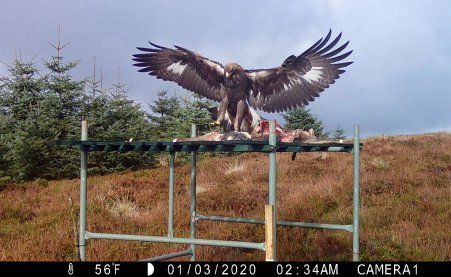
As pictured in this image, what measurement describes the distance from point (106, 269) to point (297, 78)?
2883 mm

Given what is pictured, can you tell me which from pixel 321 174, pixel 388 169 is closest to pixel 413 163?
pixel 388 169

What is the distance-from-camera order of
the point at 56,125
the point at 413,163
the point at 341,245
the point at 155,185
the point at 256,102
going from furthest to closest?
the point at 56,125 < the point at 413,163 < the point at 155,185 < the point at 341,245 < the point at 256,102

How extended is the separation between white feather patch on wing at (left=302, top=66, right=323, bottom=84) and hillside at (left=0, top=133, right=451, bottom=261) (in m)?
3.14

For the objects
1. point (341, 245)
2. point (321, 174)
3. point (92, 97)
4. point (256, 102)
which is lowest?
point (341, 245)

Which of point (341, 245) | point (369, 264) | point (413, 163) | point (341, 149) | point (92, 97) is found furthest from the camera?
point (92, 97)

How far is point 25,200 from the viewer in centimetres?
1174

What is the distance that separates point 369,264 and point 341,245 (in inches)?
114

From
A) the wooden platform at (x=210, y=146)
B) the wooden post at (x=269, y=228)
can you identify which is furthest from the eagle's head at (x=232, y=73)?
the wooden post at (x=269, y=228)

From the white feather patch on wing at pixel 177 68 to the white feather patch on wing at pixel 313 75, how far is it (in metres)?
1.45

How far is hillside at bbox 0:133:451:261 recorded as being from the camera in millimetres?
7836

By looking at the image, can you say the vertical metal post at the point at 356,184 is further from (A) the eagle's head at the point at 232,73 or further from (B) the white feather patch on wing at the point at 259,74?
(A) the eagle's head at the point at 232,73

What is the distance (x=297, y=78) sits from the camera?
18.0 ft

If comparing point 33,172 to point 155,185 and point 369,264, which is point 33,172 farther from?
point 369,264

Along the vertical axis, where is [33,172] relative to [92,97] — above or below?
below
